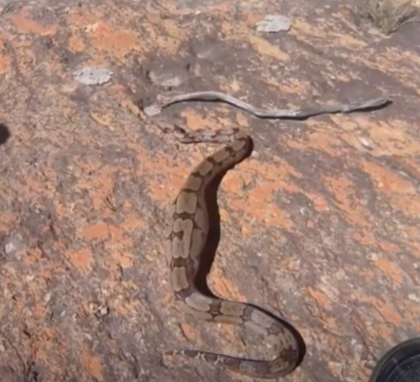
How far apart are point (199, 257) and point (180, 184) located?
56 cm

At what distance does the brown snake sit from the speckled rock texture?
0.06 metres

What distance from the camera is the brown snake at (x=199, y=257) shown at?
4.09m

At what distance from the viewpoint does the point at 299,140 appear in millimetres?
5297

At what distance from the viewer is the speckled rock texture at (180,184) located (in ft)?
13.9

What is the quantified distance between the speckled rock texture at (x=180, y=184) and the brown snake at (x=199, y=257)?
59 millimetres

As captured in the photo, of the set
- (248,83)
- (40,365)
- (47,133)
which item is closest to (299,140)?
(248,83)

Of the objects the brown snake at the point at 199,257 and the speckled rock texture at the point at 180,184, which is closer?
the brown snake at the point at 199,257

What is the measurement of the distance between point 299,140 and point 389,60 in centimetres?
116

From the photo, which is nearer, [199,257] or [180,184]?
[199,257]

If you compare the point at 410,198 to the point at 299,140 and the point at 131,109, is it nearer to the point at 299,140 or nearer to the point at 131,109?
the point at 299,140

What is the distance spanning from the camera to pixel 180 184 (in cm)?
497

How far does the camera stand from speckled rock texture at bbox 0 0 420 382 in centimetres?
423

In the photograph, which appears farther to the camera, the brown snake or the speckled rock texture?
the speckled rock texture

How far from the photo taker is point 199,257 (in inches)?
181
